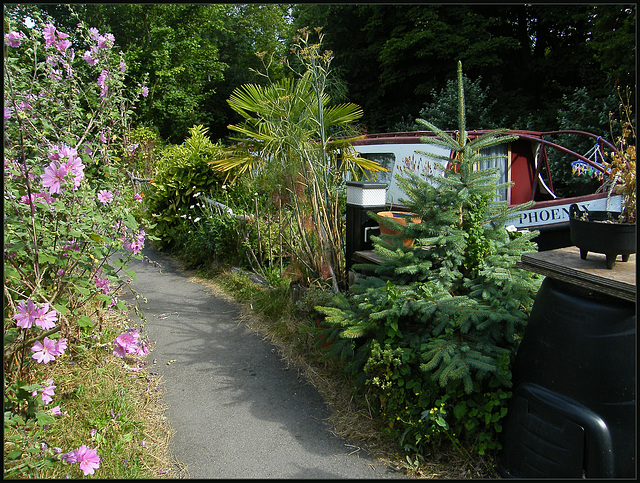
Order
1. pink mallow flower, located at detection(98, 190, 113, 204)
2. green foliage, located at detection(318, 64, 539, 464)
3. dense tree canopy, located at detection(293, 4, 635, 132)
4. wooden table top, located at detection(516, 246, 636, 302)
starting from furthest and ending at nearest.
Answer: dense tree canopy, located at detection(293, 4, 635, 132), pink mallow flower, located at detection(98, 190, 113, 204), green foliage, located at detection(318, 64, 539, 464), wooden table top, located at detection(516, 246, 636, 302)

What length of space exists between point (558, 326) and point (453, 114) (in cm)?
1207

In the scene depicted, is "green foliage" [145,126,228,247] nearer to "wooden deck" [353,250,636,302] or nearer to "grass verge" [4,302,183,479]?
"grass verge" [4,302,183,479]

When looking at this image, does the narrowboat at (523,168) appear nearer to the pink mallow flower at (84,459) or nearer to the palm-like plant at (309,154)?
the palm-like plant at (309,154)

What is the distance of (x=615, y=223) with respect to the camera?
2277mm

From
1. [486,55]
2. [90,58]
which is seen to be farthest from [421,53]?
[90,58]

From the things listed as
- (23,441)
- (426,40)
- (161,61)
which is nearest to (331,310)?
(23,441)

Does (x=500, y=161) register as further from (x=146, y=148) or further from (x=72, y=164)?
(x=146, y=148)

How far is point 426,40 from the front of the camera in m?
16.0

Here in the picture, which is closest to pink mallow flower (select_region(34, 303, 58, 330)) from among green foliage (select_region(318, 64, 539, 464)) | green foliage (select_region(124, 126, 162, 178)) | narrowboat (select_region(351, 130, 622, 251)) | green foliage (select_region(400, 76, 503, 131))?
green foliage (select_region(318, 64, 539, 464))

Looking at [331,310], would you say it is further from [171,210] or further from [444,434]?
[171,210]

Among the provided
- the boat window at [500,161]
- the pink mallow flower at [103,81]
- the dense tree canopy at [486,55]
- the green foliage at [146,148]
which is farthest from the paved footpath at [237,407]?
the dense tree canopy at [486,55]

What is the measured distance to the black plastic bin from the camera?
7.26ft

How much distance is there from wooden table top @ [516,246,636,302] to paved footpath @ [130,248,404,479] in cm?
147

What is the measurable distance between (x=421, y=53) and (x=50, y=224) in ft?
49.8
